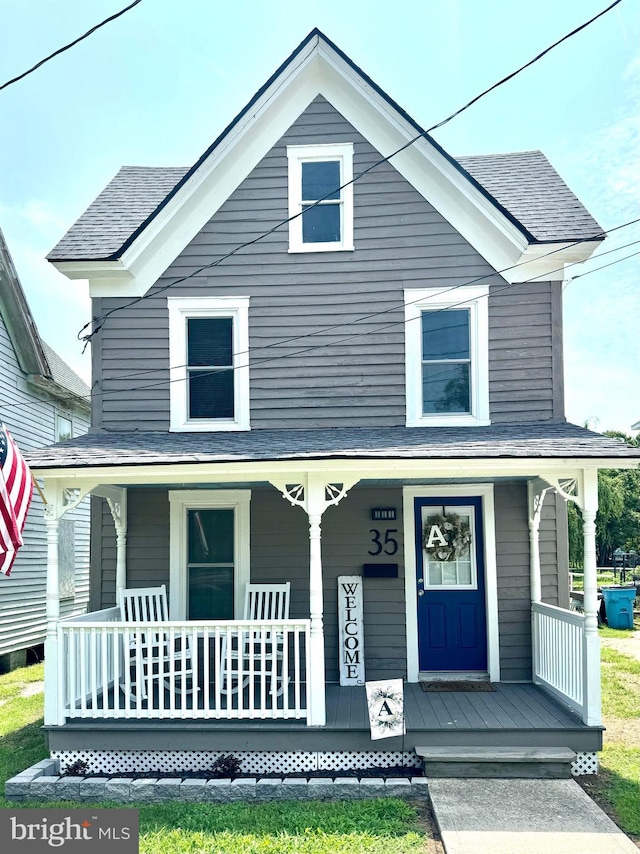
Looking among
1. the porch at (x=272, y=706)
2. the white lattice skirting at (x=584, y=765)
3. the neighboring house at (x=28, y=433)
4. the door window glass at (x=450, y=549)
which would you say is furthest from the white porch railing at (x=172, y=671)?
the neighboring house at (x=28, y=433)

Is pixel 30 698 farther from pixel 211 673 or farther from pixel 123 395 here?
pixel 123 395

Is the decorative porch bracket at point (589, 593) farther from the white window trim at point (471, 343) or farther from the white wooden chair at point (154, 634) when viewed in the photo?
the white wooden chair at point (154, 634)

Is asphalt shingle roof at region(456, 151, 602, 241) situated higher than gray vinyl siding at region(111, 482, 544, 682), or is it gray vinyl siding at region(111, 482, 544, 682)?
asphalt shingle roof at region(456, 151, 602, 241)

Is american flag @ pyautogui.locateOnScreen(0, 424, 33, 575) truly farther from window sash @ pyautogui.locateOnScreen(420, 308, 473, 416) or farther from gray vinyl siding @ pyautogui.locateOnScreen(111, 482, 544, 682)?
window sash @ pyautogui.locateOnScreen(420, 308, 473, 416)

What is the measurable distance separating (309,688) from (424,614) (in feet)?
7.40

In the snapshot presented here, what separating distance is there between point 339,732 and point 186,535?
10.2 ft

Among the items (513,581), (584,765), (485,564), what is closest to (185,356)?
(485,564)

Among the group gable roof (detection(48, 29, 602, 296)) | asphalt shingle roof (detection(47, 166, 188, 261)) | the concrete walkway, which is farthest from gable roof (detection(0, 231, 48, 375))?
the concrete walkway

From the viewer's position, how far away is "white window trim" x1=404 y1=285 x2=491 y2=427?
7969mm

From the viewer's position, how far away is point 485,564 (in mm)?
7871

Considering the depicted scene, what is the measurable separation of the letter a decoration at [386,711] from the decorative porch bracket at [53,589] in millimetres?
2882

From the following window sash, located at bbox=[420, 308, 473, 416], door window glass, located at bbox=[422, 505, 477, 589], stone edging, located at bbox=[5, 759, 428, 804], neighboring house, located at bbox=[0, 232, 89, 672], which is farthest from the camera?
neighboring house, located at bbox=[0, 232, 89, 672]

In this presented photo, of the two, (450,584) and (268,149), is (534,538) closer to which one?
(450,584)

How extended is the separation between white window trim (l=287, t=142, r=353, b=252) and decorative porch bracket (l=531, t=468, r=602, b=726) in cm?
387
